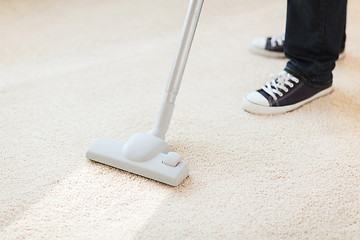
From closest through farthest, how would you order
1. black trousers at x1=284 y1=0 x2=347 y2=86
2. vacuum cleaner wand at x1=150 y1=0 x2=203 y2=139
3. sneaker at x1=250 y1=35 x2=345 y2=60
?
vacuum cleaner wand at x1=150 y1=0 x2=203 y2=139 → black trousers at x1=284 y1=0 x2=347 y2=86 → sneaker at x1=250 y1=35 x2=345 y2=60

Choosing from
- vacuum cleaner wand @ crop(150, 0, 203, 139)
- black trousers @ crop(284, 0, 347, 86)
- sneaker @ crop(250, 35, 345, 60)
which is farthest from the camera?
sneaker @ crop(250, 35, 345, 60)

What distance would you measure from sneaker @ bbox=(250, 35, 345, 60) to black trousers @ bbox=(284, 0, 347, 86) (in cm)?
30

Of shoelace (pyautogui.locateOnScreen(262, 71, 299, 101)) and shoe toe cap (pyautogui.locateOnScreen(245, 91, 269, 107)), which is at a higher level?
shoelace (pyautogui.locateOnScreen(262, 71, 299, 101))

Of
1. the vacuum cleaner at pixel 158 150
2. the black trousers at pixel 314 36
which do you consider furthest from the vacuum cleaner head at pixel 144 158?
the black trousers at pixel 314 36

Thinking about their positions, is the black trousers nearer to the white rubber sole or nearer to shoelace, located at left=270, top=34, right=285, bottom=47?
the white rubber sole

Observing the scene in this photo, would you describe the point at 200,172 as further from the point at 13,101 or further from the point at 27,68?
the point at 27,68

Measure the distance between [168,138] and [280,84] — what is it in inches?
16.1

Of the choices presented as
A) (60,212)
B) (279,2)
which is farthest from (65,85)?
(279,2)

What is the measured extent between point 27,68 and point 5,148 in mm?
481

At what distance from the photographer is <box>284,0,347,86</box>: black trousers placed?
1.12 metres

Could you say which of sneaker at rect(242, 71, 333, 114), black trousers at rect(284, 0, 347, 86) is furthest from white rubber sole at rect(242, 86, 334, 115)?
black trousers at rect(284, 0, 347, 86)

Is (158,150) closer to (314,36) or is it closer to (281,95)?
(281,95)

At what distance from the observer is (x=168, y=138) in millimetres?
1063

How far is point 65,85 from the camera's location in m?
1.30
